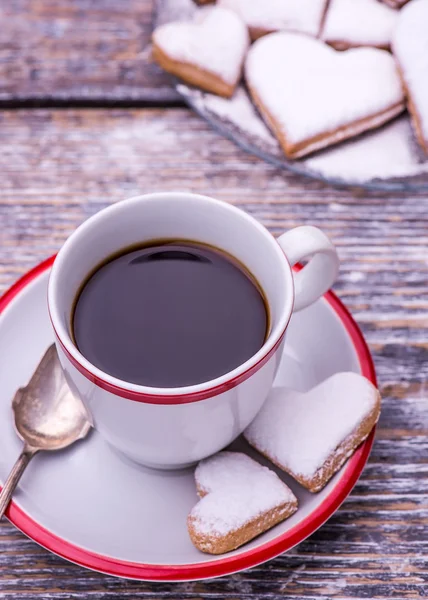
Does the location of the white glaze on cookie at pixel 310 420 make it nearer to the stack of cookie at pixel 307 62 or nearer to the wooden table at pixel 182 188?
the wooden table at pixel 182 188

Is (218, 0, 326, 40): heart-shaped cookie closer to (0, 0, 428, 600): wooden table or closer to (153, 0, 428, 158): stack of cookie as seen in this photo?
(153, 0, 428, 158): stack of cookie

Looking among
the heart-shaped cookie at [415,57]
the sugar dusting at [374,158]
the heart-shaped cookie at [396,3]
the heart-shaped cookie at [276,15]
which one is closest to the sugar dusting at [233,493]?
the sugar dusting at [374,158]

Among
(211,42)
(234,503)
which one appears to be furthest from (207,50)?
(234,503)

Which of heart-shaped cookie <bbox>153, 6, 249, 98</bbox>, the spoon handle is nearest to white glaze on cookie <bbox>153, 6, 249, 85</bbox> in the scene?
heart-shaped cookie <bbox>153, 6, 249, 98</bbox>

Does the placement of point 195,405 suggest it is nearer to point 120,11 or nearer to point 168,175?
point 168,175

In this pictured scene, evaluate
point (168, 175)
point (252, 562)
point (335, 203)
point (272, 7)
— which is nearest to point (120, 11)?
point (272, 7)

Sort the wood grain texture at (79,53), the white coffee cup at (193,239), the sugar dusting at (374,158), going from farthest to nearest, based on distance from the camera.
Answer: the wood grain texture at (79,53)
the sugar dusting at (374,158)
the white coffee cup at (193,239)
